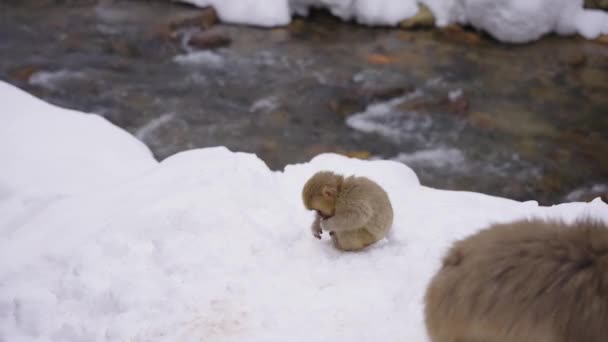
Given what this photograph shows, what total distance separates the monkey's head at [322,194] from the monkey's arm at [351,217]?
6cm

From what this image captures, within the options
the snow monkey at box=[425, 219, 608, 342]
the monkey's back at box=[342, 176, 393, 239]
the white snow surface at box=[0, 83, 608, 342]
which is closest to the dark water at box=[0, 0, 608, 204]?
the white snow surface at box=[0, 83, 608, 342]

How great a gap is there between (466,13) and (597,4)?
84.1 inches

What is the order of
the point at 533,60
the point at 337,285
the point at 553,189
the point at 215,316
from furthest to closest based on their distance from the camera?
the point at 533,60 → the point at 553,189 → the point at 337,285 → the point at 215,316

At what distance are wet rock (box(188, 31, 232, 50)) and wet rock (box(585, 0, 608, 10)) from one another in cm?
590

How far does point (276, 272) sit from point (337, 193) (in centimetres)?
54

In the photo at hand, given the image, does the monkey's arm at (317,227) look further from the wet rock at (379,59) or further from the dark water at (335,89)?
the wet rock at (379,59)

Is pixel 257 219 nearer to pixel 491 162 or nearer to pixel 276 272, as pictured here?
pixel 276 272

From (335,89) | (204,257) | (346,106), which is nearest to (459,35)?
(335,89)

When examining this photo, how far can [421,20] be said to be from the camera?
9.75m

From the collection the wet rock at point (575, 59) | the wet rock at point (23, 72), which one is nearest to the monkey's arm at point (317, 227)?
the wet rock at point (23, 72)

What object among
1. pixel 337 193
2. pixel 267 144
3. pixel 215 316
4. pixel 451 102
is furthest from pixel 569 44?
pixel 215 316

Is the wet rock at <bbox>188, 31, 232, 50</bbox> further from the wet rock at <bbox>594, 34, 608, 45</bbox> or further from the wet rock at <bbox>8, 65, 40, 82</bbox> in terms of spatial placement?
the wet rock at <bbox>594, 34, 608, 45</bbox>

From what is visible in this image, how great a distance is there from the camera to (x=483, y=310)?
5.64 ft

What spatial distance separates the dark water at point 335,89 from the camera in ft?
21.7
